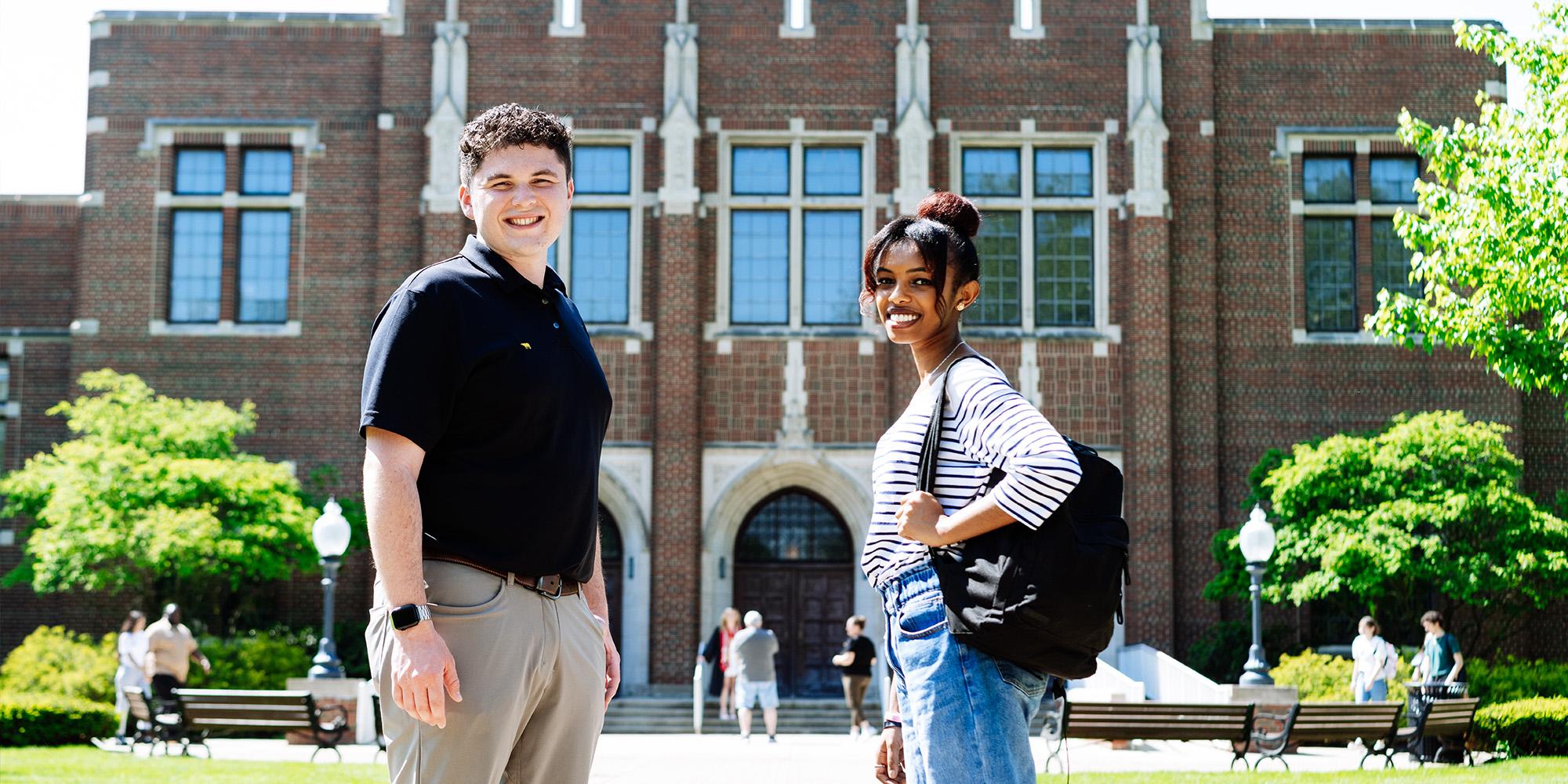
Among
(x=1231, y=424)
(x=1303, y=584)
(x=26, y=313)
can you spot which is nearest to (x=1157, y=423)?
(x=1231, y=424)

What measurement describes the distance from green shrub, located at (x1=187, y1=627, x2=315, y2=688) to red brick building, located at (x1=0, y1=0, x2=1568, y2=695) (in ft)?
6.39

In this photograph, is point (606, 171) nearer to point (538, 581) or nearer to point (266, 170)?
point (266, 170)

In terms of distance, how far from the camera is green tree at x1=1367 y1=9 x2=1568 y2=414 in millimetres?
12898

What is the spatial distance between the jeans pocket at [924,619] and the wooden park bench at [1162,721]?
451 inches

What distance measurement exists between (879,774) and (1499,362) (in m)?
11.7

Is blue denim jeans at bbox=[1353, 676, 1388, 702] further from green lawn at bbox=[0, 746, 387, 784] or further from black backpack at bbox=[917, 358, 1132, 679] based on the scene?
black backpack at bbox=[917, 358, 1132, 679]

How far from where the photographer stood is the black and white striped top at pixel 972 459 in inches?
130

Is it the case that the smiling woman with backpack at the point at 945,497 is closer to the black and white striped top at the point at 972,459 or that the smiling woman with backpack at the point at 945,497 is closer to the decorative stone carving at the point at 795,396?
the black and white striped top at the point at 972,459

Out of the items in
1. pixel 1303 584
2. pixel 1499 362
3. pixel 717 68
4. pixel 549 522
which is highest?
pixel 717 68

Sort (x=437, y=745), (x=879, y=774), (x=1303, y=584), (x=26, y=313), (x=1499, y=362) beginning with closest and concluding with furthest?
1. (x=437, y=745)
2. (x=879, y=774)
3. (x=1499, y=362)
4. (x=1303, y=584)
5. (x=26, y=313)

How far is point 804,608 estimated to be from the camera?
77.6 ft

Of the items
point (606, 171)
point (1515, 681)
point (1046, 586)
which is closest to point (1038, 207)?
point (606, 171)

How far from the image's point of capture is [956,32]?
23.8 metres

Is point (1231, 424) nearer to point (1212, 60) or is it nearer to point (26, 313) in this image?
point (1212, 60)
